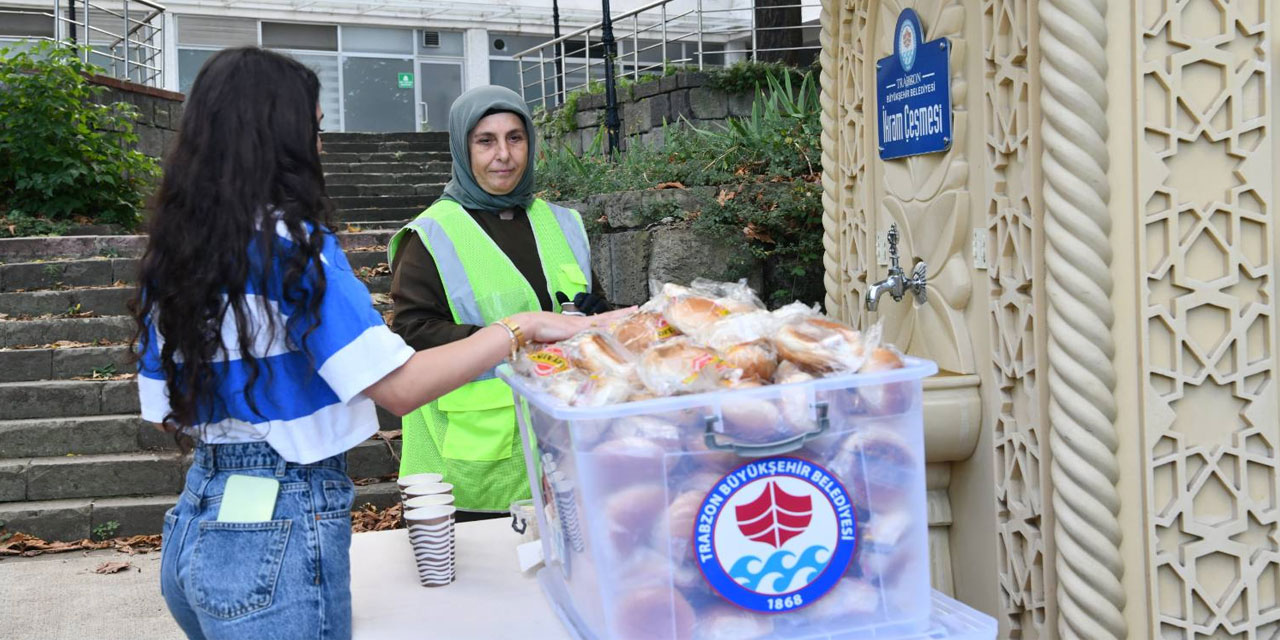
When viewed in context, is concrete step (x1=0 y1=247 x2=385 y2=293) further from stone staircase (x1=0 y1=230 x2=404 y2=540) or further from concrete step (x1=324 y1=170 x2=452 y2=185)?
concrete step (x1=324 y1=170 x2=452 y2=185)

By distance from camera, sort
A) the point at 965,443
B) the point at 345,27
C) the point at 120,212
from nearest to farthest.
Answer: the point at 965,443 < the point at 120,212 < the point at 345,27

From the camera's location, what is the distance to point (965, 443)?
2711 millimetres

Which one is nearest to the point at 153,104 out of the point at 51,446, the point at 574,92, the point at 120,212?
the point at 120,212

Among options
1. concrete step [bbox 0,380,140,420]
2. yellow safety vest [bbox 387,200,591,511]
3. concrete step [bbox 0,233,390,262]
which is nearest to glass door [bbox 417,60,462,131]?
concrete step [bbox 0,233,390,262]

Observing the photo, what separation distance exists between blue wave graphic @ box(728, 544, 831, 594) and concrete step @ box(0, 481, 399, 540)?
4.68m

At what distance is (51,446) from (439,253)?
177 inches

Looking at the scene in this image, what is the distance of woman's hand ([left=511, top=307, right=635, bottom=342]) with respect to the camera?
200 centimetres

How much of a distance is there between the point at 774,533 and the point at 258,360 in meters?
0.80

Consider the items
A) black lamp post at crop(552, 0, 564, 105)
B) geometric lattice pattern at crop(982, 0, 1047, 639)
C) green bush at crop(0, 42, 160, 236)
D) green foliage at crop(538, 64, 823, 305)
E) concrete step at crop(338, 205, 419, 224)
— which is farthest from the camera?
black lamp post at crop(552, 0, 564, 105)

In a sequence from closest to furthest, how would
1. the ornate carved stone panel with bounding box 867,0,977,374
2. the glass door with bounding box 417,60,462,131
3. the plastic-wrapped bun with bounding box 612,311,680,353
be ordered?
the plastic-wrapped bun with bounding box 612,311,680,353 < the ornate carved stone panel with bounding box 867,0,977,374 < the glass door with bounding box 417,60,462,131

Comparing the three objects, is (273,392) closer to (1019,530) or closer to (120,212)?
(1019,530)

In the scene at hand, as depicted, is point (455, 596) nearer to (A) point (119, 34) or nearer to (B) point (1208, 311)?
(B) point (1208, 311)

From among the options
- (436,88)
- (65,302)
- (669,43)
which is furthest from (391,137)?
(65,302)

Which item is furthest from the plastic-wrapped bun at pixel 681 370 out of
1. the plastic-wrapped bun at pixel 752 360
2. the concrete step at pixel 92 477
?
the concrete step at pixel 92 477
